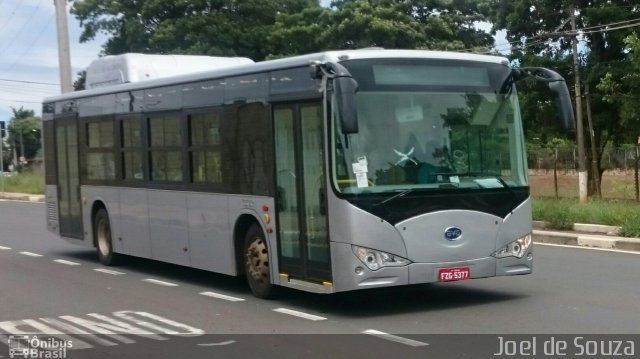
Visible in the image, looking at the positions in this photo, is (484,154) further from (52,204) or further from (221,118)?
(52,204)

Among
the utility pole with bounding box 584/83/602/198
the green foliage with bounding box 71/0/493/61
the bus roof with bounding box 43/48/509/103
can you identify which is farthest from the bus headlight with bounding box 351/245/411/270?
the green foliage with bounding box 71/0/493/61

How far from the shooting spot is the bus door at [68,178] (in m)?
15.6

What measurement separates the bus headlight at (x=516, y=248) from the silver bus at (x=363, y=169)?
18mm

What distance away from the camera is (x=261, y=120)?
10484 millimetres

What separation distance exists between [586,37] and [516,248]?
23.5m

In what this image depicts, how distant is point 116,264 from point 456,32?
2561 centimetres

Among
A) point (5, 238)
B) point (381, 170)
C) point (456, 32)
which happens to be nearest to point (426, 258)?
point (381, 170)

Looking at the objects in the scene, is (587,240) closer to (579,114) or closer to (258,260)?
(258,260)

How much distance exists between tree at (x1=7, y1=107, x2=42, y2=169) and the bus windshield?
299 feet

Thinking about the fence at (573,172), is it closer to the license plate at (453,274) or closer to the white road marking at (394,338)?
the license plate at (453,274)

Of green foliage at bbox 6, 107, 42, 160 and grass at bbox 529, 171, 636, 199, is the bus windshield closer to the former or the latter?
grass at bbox 529, 171, 636, 199

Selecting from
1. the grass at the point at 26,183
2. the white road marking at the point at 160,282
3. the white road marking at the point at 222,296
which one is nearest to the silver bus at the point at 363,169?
the white road marking at the point at 222,296

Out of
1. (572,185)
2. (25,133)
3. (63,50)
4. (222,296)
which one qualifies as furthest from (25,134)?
(222,296)

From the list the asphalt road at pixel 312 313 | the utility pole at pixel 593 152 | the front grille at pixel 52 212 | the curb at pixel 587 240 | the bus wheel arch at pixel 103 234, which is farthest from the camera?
the utility pole at pixel 593 152
